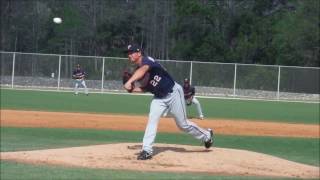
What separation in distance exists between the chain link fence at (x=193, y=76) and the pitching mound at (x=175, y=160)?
104 ft

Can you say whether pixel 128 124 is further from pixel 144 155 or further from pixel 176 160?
pixel 144 155

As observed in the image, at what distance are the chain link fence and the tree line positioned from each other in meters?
12.5

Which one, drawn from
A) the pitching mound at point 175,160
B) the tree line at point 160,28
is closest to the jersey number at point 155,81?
the pitching mound at point 175,160

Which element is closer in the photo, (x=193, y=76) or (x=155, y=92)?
(x=155, y=92)

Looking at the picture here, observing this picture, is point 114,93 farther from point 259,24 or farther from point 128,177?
point 128,177

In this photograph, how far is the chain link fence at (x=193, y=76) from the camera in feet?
142

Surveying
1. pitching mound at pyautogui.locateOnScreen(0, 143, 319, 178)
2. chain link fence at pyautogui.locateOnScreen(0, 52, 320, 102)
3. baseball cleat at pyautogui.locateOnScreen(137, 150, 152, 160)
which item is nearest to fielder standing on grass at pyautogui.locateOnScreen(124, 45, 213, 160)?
baseball cleat at pyautogui.locateOnScreen(137, 150, 152, 160)

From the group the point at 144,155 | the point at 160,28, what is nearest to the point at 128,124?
the point at 144,155

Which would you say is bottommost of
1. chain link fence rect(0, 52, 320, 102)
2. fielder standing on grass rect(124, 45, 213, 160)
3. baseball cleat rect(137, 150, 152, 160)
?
chain link fence rect(0, 52, 320, 102)

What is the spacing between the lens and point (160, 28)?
2589 inches

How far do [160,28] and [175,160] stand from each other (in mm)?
55728

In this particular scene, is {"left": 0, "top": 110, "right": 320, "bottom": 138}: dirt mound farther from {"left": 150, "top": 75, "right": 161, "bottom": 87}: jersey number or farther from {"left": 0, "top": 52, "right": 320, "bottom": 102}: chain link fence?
{"left": 0, "top": 52, "right": 320, "bottom": 102}: chain link fence

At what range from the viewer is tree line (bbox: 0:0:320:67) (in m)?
59.1

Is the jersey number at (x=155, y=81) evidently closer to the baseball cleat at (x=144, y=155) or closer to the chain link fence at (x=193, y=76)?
the baseball cleat at (x=144, y=155)
